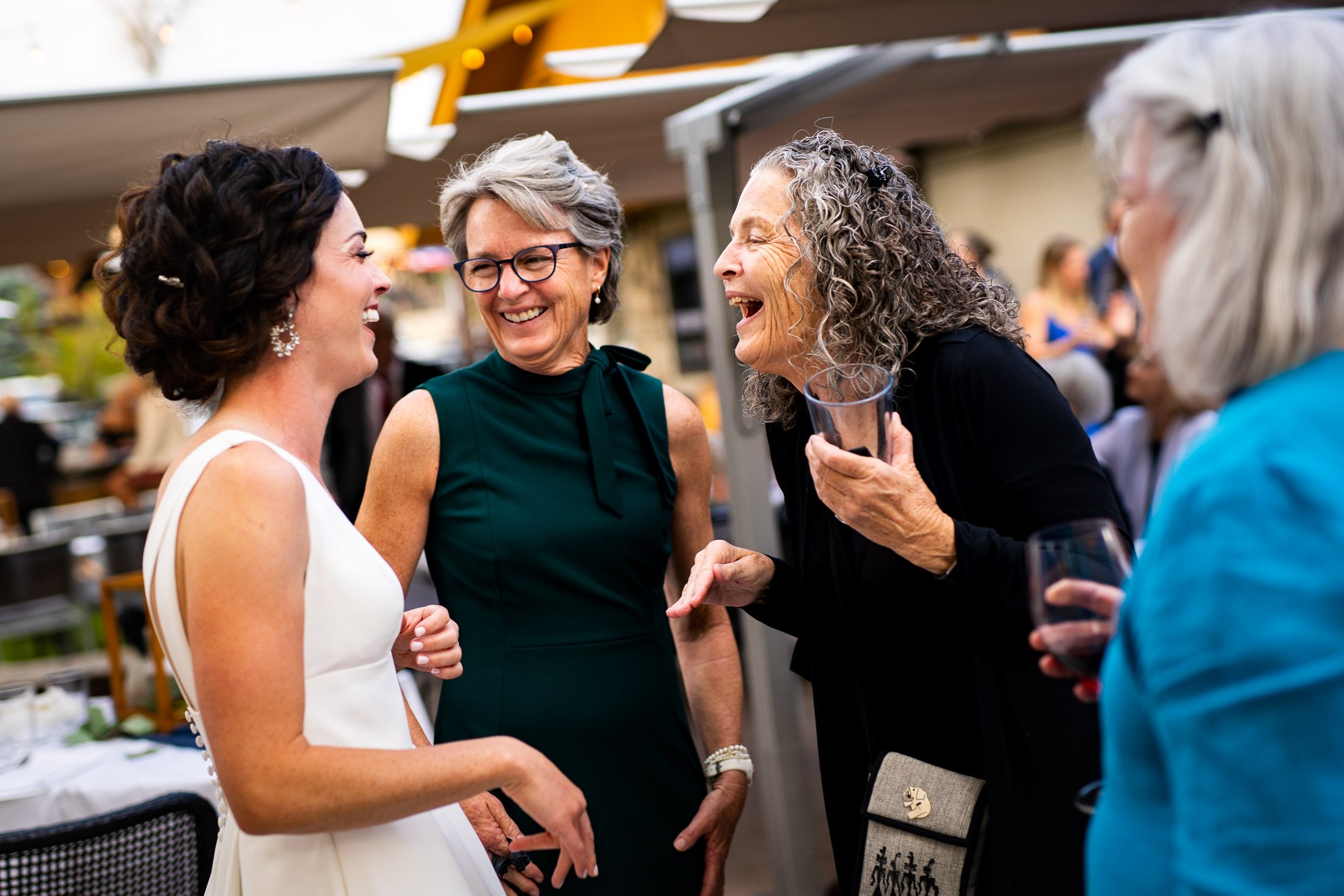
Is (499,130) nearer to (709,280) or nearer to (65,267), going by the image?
(709,280)

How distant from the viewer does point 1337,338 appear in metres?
0.92

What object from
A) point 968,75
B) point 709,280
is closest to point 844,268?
point 709,280

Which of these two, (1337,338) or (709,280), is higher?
(709,280)

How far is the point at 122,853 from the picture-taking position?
212 centimetres

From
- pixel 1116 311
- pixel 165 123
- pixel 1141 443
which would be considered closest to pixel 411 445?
pixel 165 123

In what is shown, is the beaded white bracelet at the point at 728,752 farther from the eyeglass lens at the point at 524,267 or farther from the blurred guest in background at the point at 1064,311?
the blurred guest in background at the point at 1064,311

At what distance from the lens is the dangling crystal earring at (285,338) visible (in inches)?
57.7

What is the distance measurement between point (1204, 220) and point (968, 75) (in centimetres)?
379

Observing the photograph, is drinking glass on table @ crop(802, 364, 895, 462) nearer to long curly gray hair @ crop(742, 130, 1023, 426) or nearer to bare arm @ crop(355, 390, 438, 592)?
long curly gray hair @ crop(742, 130, 1023, 426)

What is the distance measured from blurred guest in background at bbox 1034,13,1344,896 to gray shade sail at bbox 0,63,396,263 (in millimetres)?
2710

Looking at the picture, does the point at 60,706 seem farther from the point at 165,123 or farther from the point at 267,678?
the point at 267,678

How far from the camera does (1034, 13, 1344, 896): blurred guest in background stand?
2.78 ft

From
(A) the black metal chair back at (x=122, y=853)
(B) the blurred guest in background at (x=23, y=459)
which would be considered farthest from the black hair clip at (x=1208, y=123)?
(B) the blurred guest in background at (x=23, y=459)

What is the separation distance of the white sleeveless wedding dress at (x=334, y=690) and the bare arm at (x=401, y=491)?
408 millimetres
